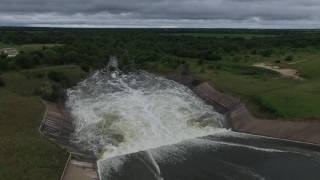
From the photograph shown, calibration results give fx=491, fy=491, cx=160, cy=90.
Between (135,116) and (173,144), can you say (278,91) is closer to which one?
(135,116)

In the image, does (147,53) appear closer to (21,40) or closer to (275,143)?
(21,40)

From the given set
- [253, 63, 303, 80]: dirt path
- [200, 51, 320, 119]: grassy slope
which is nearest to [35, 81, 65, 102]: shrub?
[200, 51, 320, 119]: grassy slope

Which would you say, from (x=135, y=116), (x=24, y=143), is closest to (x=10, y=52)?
(x=135, y=116)

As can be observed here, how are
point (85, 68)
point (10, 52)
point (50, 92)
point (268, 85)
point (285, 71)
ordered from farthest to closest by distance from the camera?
point (10, 52) < point (85, 68) < point (285, 71) < point (268, 85) < point (50, 92)

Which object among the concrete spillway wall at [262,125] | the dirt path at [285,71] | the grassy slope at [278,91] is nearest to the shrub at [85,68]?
the grassy slope at [278,91]

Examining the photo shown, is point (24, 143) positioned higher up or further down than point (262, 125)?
higher up

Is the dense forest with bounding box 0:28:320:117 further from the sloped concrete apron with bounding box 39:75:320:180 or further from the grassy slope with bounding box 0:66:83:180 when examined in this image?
the grassy slope with bounding box 0:66:83:180

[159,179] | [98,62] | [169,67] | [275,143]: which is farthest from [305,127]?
[98,62]
